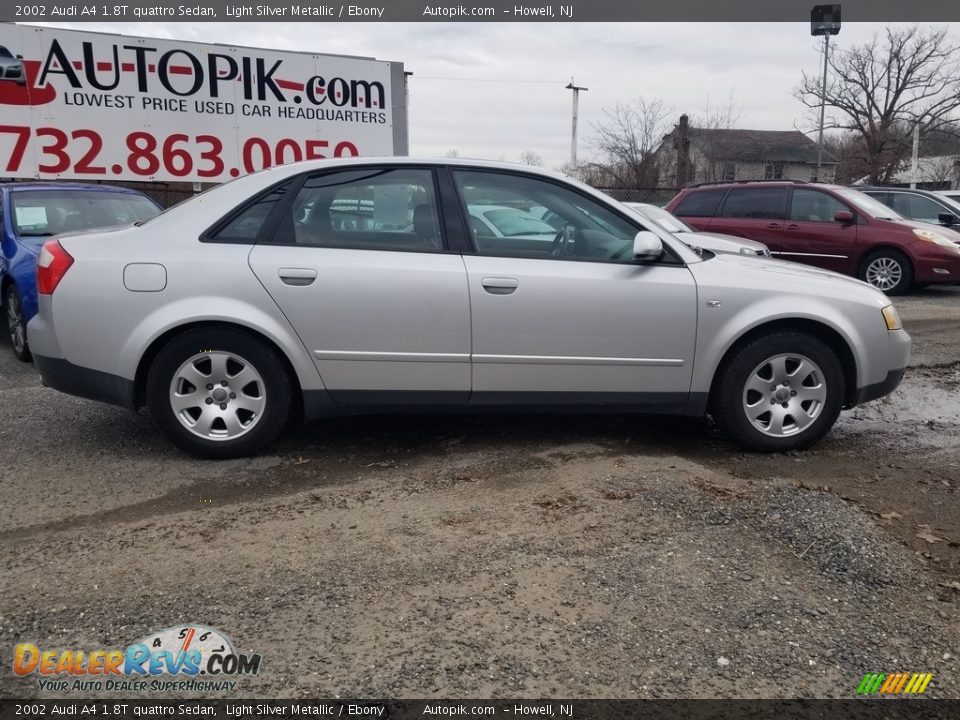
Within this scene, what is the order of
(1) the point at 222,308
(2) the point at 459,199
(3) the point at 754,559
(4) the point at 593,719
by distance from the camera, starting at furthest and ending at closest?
(2) the point at 459,199 → (1) the point at 222,308 → (3) the point at 754,559 → (4) the point at 593,719

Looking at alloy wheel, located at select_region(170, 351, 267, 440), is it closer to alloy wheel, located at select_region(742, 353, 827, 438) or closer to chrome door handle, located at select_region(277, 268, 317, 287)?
chrome door handle, located at select_region(277, 268, 317, 287)

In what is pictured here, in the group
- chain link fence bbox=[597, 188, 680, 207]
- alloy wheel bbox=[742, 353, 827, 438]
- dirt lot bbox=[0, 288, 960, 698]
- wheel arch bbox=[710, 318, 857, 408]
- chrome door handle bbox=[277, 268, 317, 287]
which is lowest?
dirt lot bbox=[0, 288, 960, 698]

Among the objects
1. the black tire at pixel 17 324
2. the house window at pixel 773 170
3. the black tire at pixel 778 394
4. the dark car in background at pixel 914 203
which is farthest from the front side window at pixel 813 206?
the house window at pixel 773 170

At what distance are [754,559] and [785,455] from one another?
5.03 feet

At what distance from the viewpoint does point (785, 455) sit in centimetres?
440

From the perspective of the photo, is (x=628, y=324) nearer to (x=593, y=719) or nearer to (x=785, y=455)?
(x=785, y=455)

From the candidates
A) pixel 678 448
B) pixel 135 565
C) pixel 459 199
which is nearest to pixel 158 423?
pixel 135 565

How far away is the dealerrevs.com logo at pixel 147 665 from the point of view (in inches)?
91.4

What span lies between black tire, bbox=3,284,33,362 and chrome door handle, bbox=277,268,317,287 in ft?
12.8

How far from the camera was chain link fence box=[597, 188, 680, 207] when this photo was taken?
867 inches

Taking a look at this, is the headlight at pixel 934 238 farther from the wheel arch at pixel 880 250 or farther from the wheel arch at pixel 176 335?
the wheel arch at pixel 176 335

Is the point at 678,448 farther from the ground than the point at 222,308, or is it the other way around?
the point at 222,308

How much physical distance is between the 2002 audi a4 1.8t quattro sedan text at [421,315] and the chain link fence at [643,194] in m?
17.6

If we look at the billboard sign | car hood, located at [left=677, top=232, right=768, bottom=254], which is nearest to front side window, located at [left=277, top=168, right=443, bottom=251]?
car hood, located at [left=677, top=232, right=768, bottom=254]
